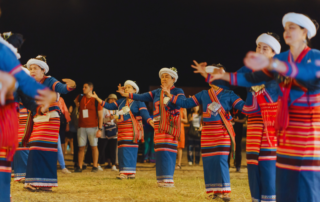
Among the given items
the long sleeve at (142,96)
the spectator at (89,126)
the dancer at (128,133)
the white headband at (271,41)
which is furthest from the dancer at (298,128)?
the spectator at (89,126)

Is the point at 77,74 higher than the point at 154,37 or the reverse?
the reverse

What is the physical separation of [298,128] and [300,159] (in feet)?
0.75

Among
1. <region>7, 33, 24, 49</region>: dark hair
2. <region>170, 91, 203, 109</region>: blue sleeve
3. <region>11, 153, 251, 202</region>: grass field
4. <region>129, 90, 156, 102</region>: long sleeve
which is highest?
<region>7, 33, 24, 49</region>: dark hair

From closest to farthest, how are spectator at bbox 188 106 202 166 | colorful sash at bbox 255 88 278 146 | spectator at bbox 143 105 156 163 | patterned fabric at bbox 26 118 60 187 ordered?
1. colorful sash at bbox 255 88 278 146
2. patterned fabric at bbox 26 118 60 187
3. spectator at bbox 188 106 202 166
4. spectator at bbox 143 105 156 163

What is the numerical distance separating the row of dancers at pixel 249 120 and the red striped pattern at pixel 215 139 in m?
0.01

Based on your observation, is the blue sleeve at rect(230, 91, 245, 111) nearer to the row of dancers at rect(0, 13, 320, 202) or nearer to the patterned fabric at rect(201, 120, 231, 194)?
the row of dancers at rect(0, 13, 320, 202)

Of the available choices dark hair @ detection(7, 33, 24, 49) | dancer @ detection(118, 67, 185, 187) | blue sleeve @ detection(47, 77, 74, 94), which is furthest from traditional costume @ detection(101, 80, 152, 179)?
dark hair @ detection(7, 33, 24, 49)

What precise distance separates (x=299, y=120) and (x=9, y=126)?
215cm

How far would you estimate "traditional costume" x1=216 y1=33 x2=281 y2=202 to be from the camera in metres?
3.76

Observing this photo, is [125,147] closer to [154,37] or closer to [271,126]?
[271,126]

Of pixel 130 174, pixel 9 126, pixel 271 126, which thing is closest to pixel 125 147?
pixel 130 174

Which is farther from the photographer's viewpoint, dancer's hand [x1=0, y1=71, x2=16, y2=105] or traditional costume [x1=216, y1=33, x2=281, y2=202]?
traditional costume [x1=216, y1=33, x2=281, y2=202]

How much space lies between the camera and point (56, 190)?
17.3 feet

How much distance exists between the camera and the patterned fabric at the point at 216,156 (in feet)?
15.4
